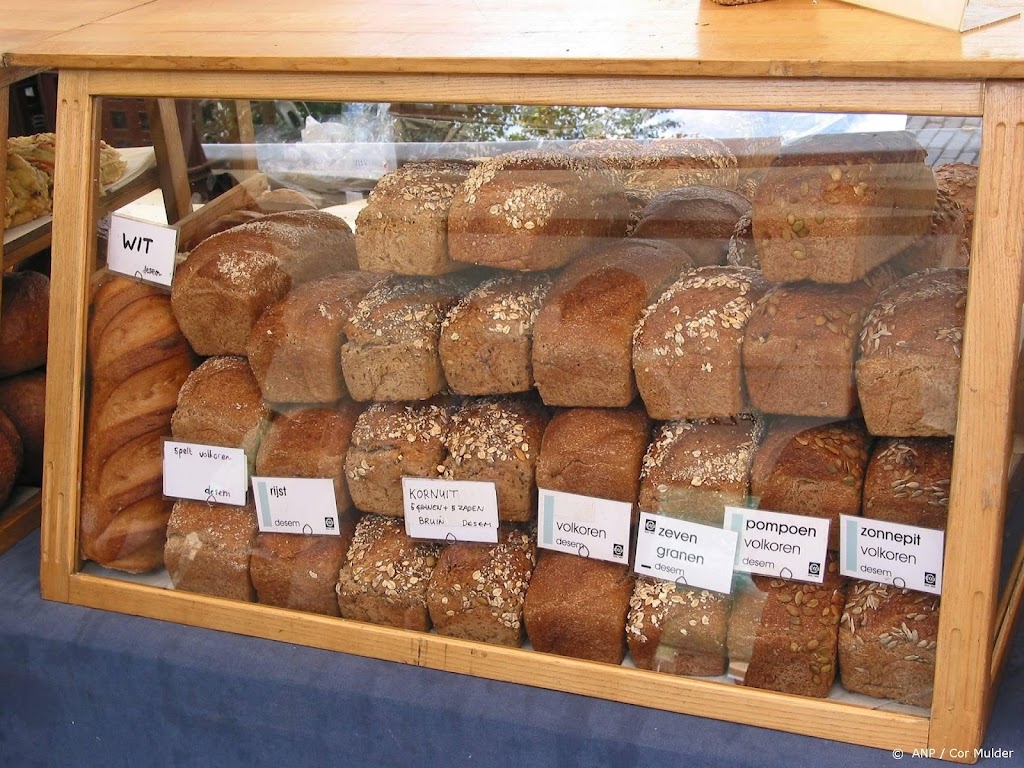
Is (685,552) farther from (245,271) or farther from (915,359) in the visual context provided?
(245,271)

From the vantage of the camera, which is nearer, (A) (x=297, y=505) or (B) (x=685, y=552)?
(B) (x=685, y=552)

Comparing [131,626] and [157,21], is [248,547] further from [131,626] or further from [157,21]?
[157,21]

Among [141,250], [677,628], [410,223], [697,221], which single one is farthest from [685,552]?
[141,250]

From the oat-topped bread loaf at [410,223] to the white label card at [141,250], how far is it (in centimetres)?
46

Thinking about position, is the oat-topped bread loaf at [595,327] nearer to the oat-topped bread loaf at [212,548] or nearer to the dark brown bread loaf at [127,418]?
the oat-topped bread loaf at [212,548]

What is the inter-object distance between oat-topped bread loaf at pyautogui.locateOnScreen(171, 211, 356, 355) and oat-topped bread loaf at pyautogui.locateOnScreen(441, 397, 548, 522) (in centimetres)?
44

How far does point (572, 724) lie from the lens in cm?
164

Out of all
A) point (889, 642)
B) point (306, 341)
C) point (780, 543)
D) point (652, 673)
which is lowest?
point (652, 673)

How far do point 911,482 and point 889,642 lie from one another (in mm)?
247

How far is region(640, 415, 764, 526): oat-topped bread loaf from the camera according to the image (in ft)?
5.28

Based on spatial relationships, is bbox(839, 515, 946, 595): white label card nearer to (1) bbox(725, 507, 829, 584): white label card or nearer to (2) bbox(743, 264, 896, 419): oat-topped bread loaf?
(1) bbox(725, 507, 829, 584): white label card

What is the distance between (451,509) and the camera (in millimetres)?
1787

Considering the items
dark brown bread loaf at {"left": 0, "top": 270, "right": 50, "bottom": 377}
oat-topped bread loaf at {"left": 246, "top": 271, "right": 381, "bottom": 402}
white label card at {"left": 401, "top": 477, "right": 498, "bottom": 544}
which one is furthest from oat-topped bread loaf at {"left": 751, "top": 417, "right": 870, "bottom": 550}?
dark brown bread loaf at {"left": 0, "top": 270, "right": 50, "bottom": 377}

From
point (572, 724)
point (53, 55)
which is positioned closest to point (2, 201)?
point (53, 55)
